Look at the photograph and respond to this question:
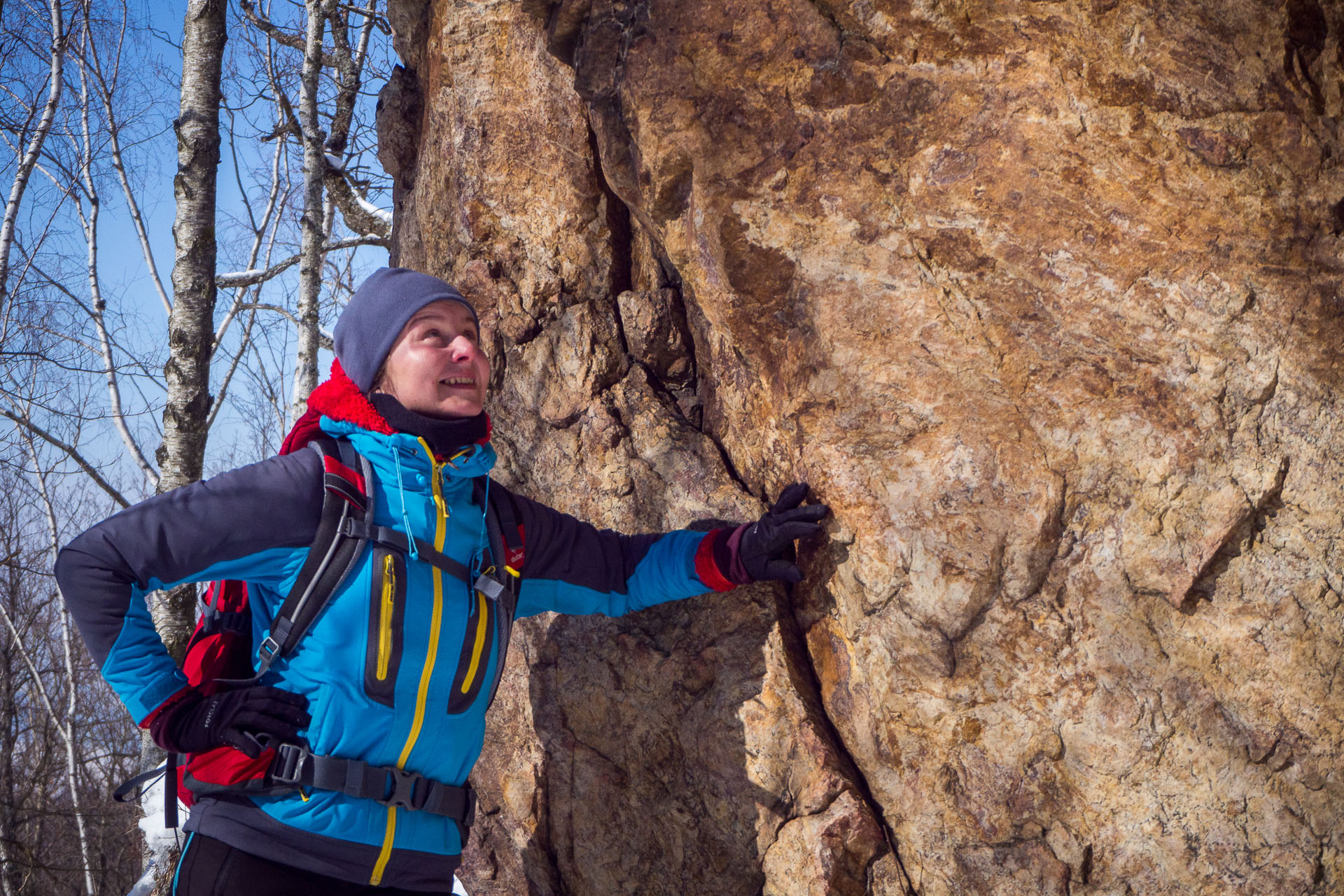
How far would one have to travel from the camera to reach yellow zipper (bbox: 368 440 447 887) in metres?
2.32

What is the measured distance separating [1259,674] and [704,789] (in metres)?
1.80

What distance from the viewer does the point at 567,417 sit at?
11.5 feet

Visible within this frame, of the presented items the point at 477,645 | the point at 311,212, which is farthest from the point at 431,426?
the point at 311,212

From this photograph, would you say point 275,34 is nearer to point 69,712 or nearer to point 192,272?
point 192,272

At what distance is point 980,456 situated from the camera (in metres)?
2.58

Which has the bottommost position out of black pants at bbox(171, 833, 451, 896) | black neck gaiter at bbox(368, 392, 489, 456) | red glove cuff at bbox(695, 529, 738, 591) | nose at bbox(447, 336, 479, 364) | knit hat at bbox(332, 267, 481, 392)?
black pants at bbox(171, 833, 451, 896)

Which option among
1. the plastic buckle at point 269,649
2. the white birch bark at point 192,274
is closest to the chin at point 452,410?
the plastic buckle at point 269,649

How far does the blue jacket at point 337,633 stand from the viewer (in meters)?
2.23

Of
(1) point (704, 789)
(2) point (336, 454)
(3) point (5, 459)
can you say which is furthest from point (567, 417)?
(3) point (5, 459)

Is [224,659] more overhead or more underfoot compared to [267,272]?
more underfoot

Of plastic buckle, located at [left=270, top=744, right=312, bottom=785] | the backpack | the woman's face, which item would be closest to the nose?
the woman's face

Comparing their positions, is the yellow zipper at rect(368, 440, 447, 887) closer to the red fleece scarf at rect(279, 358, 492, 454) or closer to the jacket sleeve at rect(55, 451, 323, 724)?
the red fleece scarf at rect(279, 358, 492, 454)

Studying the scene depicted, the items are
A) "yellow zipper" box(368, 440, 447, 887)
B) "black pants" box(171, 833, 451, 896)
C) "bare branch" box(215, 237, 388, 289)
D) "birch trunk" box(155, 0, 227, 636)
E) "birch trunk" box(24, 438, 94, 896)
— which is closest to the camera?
"black pants" box(171, 833, 451, 896)

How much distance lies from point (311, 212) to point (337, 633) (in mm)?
6044
